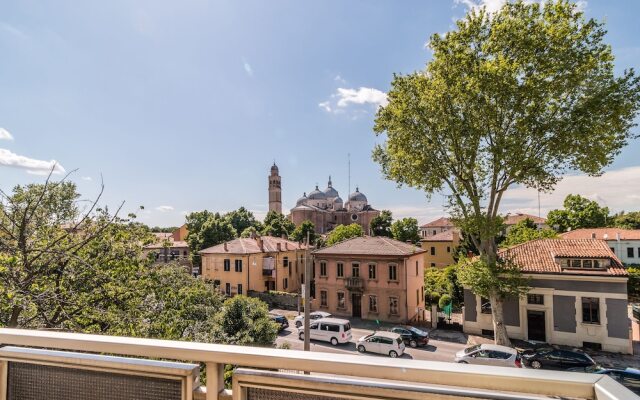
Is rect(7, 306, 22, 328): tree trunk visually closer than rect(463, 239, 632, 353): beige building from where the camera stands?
Yes

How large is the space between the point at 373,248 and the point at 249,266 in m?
10.5

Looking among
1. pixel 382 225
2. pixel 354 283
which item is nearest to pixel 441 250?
pixel 382 225

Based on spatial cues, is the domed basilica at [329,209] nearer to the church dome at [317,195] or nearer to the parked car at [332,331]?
the church dome at [317,195]

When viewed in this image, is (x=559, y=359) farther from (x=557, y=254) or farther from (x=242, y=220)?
(x=242, y=220)

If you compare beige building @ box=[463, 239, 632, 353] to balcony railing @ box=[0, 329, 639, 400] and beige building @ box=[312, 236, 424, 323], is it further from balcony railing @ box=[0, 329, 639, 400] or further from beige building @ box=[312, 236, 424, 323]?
balcony railing @ box=[0, 329, 639, 400]

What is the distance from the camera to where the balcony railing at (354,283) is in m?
22.6

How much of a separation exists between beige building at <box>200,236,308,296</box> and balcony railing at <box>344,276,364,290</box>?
20.9 feet

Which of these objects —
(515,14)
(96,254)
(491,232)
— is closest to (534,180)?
(491,232)

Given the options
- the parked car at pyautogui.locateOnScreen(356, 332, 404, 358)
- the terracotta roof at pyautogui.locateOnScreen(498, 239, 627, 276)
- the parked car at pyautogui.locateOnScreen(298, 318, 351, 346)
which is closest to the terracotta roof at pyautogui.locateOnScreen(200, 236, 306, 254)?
the parked car at pyautogui.locateOnScreen(298, 318, 351, 346)

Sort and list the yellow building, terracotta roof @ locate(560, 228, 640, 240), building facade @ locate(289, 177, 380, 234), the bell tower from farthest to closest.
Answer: the bell tower
building facade @ locate(289, 177, 380, 234)
the yellow building
terracotta roof @ locate(560, 228, 640, 240)

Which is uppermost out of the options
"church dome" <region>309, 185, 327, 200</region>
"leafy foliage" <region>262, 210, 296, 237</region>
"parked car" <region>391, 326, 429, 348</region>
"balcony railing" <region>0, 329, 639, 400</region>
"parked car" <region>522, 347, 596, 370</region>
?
"church dome" <region>309, 185, 327, 200</region>

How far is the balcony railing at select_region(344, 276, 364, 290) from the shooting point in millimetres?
22594

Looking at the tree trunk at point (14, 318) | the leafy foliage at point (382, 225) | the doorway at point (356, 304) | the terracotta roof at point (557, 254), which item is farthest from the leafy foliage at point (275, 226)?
the tree trunk at point (14, 318)

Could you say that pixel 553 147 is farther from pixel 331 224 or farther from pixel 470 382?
pixel 331 224
